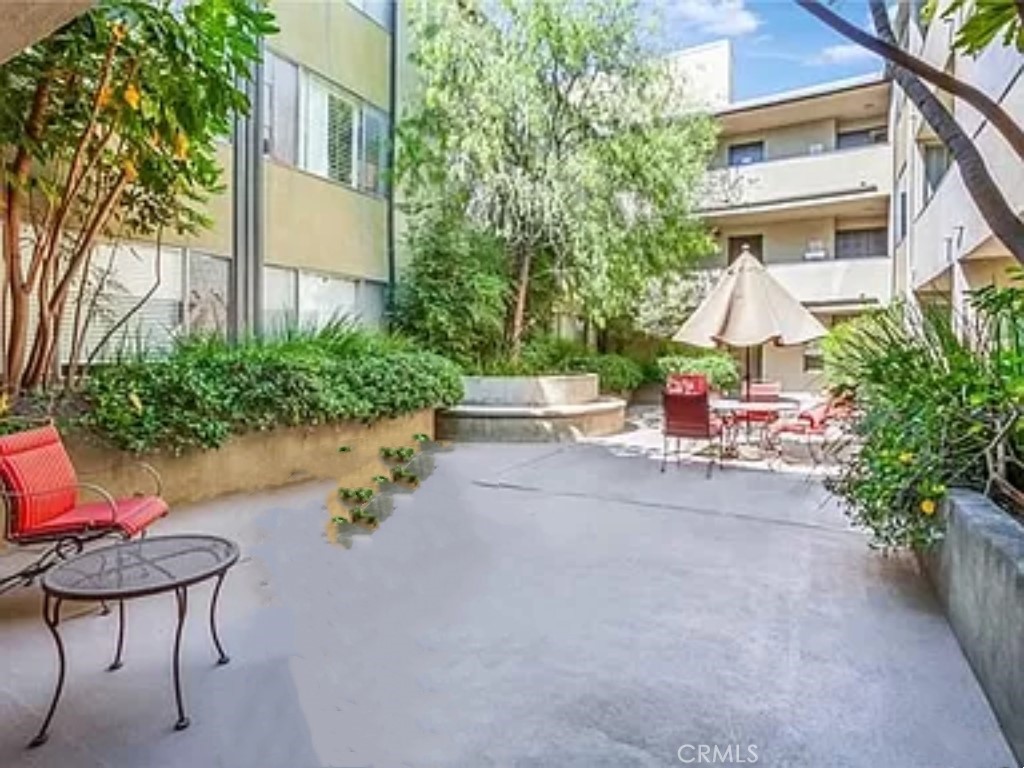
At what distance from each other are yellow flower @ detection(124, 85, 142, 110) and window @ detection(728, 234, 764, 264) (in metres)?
17.4

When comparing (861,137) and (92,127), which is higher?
(861,137)

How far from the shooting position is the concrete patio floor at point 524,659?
119 inches

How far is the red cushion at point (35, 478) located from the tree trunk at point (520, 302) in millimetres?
8666

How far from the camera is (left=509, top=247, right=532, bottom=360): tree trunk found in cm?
1266

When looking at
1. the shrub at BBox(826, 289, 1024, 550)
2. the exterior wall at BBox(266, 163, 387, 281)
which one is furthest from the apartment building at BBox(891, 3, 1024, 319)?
the exterior wall at BBox(266, 163, 387, 281)

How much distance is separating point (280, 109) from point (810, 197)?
1344 centimetres

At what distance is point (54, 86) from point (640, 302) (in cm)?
1243

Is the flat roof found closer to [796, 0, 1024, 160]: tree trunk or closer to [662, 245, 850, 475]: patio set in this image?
[662, 245, 850, 475]: patio set

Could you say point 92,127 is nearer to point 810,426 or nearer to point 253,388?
point 253,388

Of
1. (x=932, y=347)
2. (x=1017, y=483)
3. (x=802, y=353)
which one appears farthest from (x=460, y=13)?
(x=802, y=353)

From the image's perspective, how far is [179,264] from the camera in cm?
902

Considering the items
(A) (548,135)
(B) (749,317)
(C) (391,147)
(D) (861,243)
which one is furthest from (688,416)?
(D) (861,243)

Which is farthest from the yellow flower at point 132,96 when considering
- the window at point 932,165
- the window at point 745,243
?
the window at point 745,243

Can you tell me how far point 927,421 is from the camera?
4707 mm
